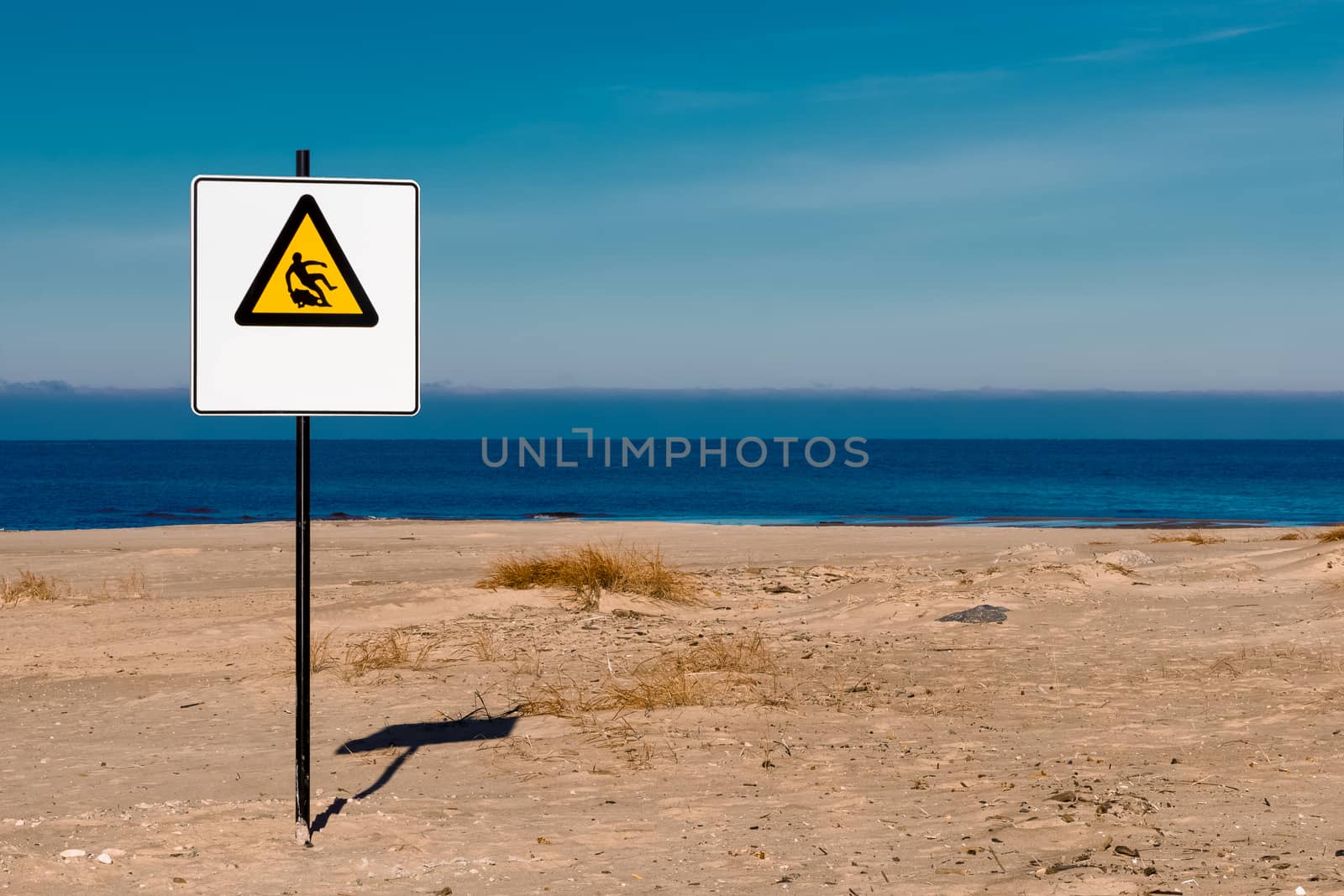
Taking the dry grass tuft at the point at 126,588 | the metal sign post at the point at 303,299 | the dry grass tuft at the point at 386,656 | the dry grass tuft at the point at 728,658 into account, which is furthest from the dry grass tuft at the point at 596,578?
the metal sign post at the point at 303,299

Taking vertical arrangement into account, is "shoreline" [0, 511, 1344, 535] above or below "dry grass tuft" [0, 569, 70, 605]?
below

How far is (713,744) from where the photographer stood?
7.46 meters

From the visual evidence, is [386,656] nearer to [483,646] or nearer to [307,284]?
[483,646]

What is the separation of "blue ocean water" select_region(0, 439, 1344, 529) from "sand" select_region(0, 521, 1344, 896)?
105ft

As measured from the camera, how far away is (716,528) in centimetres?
3281

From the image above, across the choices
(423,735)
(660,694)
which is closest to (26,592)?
(423,735)

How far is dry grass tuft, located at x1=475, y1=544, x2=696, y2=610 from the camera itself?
48.2 ft

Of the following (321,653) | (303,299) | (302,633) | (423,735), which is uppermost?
(303,299)

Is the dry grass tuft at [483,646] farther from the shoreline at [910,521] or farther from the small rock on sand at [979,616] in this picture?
the shoreline at [910,521]

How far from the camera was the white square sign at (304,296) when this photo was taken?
16.2 ft

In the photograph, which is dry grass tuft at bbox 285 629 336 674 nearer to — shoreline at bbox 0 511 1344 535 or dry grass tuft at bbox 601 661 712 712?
dry grass tuft at bbox 601 661 712 712

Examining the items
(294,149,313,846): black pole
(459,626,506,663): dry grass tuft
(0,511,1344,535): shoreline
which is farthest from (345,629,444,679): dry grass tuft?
(0,511,1344,535): shoreline

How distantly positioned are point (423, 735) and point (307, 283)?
3960mm

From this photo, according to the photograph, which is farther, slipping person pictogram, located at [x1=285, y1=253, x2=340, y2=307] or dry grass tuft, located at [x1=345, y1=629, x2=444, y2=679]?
dry grass tuft, located at [x1=345, y1=629, x2=444, y2=679]
